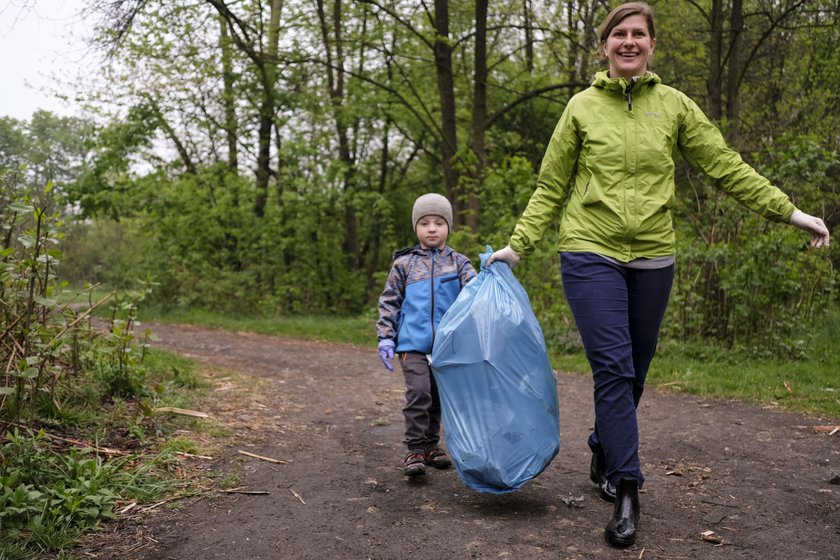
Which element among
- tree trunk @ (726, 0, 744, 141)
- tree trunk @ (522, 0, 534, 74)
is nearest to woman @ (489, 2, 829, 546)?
tree trunk @ (726, 0, 744, 141)

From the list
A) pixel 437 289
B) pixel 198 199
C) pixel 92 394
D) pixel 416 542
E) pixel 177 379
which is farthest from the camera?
pixel 198 199

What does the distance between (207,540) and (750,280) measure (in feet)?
18.5

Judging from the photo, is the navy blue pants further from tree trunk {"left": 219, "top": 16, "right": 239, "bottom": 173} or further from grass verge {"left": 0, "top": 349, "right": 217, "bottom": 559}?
tree trunk {"left": 219, "top": 16, "right": 239, "bottom": 173}

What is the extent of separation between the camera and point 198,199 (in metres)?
14.8

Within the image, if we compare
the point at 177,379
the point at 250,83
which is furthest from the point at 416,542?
the point at 250,83

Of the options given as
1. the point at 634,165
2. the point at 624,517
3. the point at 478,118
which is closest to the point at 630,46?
the point at 634,165

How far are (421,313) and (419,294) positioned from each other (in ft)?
0.31

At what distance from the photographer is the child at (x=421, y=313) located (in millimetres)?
3584

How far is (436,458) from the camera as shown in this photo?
12.3ft

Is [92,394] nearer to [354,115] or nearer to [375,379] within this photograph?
[375,379]

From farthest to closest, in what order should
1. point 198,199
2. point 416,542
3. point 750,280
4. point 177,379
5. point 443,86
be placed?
point 198,199 < point 443,86 < point 750,280 < point 177,379 < point 416,542

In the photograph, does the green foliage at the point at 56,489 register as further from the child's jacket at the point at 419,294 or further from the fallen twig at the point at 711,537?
the fallen twig at the point at 711,537

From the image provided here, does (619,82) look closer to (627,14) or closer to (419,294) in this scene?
(627,14)

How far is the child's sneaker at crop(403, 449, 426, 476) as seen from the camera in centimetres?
347
